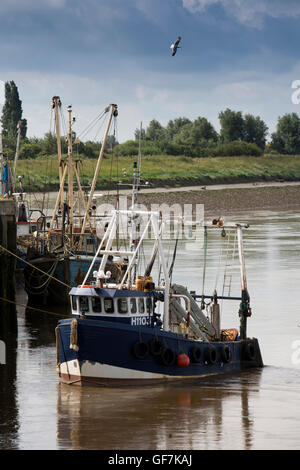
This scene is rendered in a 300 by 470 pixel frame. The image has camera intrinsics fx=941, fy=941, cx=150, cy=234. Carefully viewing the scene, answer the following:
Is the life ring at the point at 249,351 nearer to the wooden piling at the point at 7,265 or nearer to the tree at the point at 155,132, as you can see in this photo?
the wooden piling at the point at 7,265

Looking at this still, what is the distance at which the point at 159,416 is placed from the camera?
2302 centimetres

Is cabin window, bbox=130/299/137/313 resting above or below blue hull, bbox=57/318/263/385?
above

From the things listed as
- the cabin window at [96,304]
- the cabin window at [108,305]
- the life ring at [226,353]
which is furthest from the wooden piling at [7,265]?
the life ring at [226,353]

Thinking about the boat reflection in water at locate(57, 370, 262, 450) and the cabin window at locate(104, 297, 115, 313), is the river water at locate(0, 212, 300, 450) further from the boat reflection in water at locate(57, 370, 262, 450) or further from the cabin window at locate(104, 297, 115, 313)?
the cabin window at locate(104, 297, 115, 313)

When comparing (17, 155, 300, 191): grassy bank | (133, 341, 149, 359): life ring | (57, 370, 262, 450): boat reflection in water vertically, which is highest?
(17, 155, 300, 191): grassy bank

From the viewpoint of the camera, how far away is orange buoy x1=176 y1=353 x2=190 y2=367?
2586 centimetres

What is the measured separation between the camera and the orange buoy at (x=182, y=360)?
25.9 meters

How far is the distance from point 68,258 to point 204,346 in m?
13.2

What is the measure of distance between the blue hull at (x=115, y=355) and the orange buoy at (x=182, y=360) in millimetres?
87

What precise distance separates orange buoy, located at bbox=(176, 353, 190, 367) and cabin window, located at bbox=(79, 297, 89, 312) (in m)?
2.89

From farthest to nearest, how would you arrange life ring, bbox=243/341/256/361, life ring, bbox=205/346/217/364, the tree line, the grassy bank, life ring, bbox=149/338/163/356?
the tree line
the grassy bank
life ring, bbox=243/341/256/361
life ring, bbox=205/346/217/364
life ring, bbox=149/338/163/356

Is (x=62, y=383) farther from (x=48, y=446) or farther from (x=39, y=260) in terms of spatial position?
(x=39, y=260)

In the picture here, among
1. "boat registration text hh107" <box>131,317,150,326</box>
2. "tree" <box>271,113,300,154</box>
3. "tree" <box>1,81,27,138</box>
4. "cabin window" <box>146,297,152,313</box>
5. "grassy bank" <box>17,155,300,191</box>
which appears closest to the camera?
"boat registration text hh107" <box>131,317,150,326</box>

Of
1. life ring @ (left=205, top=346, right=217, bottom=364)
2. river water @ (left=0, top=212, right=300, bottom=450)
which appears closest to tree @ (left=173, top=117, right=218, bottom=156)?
river water @ (left=0, top=212, right=300, bottom=450)
